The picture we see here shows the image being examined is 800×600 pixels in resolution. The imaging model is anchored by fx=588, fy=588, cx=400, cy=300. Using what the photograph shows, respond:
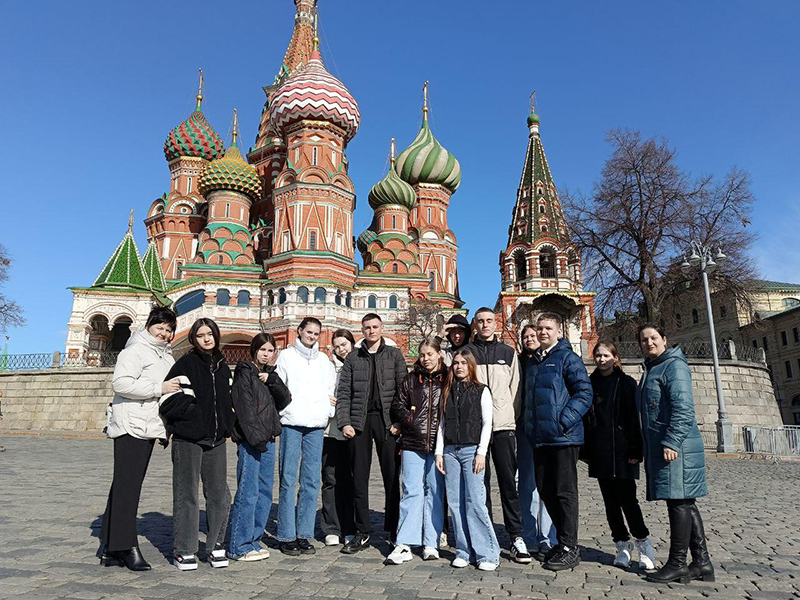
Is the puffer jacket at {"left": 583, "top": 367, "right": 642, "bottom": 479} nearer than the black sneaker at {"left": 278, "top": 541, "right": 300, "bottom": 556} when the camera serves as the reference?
Yes

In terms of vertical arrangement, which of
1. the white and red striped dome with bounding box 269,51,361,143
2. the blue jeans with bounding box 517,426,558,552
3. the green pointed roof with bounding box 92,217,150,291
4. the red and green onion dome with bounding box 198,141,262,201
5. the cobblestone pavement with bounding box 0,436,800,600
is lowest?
the cobblestone pavement with bounding box 0,436,800,600

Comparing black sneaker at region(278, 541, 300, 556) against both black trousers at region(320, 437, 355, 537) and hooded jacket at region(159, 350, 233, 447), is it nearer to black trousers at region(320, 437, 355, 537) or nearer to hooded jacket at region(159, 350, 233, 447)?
black trousers at region(320, 437, 355, 537)

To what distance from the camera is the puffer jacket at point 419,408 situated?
16.0ft

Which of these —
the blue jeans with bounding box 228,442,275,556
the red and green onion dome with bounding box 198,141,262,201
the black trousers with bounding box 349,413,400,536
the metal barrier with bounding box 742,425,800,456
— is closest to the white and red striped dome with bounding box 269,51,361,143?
the red and green onion dome with bounding box 198,141,262,201

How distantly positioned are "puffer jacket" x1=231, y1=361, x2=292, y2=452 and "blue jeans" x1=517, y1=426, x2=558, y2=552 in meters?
2.11

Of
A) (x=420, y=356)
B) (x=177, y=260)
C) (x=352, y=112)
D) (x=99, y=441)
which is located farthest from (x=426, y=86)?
(x=420, y=356)

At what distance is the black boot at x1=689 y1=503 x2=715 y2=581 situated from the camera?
4152mm

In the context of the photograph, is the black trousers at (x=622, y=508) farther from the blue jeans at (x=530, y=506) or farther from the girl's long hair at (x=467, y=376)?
the girl's long hair at (x=467, y=376)

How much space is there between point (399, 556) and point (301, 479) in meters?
1.07

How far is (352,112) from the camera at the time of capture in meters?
35.5

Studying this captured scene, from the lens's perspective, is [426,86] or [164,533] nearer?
[164,533]

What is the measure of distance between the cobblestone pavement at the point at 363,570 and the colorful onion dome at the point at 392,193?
33461 millimetres

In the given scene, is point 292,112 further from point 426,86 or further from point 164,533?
point 164,533

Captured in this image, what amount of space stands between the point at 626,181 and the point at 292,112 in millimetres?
20283
